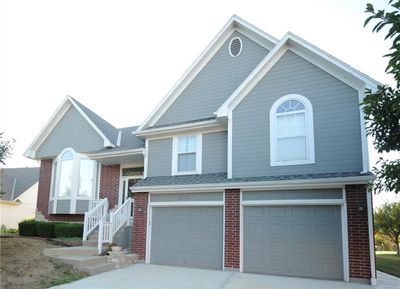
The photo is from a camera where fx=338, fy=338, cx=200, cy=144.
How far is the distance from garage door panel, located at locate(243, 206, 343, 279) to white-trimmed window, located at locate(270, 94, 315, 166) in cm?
154

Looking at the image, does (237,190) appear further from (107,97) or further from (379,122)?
(107,97)

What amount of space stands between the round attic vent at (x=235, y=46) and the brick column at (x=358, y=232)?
272 inches

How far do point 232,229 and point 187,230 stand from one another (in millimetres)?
1770

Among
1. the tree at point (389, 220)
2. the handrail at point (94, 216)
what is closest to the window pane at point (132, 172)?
the handrail at point (94, 216)

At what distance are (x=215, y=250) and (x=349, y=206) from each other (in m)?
4.34

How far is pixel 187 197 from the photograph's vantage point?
11.8 metres

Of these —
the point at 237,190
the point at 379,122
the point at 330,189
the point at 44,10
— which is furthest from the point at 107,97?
the point at 379,122

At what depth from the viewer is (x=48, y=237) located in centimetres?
1445

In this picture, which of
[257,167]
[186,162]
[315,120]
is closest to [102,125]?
[186,162]

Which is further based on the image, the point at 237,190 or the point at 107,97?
the point at 107,97

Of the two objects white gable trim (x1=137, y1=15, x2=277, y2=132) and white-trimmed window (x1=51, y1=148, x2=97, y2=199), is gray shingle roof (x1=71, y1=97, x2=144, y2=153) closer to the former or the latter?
white-trimmed window (x1=51, y1=148, x2=97, y2=199)

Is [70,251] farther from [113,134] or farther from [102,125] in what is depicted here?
[102,125]

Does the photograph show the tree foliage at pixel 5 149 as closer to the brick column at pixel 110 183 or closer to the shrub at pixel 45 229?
the shrub at pixel 45 229

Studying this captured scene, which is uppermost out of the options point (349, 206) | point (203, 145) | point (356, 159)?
point (203, 145)
